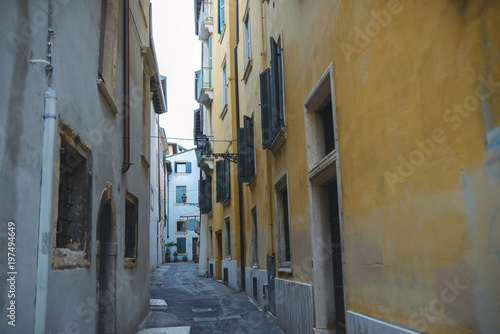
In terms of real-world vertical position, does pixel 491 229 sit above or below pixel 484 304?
above

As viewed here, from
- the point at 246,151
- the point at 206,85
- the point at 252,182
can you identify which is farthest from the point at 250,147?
the point at 206,85

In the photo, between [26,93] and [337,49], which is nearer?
[26,93]

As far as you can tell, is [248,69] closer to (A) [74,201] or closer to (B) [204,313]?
(B) [204,313]

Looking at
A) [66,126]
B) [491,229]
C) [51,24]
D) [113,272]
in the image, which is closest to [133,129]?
[113,272]

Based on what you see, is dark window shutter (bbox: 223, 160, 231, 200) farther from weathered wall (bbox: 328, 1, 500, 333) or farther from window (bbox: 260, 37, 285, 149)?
weathered wall (bbox: 328, 1, 500, 333)

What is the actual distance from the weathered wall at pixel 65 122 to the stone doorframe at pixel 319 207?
2846 mm

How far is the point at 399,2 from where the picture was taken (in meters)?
3.63

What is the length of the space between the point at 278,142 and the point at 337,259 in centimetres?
327

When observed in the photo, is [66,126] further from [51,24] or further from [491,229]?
[491,229]

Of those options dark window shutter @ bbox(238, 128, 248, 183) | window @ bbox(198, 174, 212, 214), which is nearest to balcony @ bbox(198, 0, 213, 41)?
window @ bbox(198, 174, 212, 214)

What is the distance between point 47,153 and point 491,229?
9.94ft

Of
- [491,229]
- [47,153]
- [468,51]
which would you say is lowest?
[491,229]

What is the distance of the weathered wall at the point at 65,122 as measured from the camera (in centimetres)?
316

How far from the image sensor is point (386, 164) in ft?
13.0
